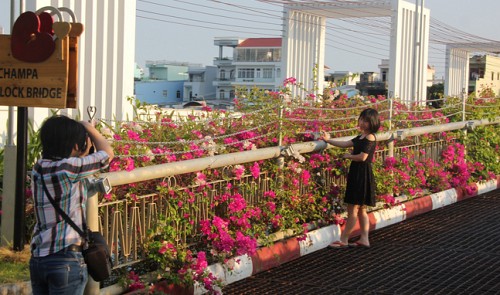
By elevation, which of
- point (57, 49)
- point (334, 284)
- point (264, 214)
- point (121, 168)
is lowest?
point (334, 284)

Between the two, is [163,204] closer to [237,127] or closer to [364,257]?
[237,127]

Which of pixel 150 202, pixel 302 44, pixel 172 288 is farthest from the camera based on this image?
pixel 302 44

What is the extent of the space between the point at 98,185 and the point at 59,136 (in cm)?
99

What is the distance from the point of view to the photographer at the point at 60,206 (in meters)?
4.60

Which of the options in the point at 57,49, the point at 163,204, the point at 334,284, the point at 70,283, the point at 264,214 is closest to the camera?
the point at 70,283

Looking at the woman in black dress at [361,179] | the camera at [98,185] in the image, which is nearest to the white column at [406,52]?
the woman in black dress at [361,179]

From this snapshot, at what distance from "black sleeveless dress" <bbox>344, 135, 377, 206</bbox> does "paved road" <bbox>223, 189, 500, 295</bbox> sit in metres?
0.60

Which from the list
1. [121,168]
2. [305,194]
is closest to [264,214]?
[305,194]

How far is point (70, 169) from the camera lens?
4641mm

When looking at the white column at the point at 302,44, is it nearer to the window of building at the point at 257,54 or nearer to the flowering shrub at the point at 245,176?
the flowering shrub at the point at 245,176

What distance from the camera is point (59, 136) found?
15.1 ft

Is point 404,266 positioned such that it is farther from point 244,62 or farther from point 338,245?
point 244,62

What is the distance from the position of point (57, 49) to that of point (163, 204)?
5.51 feet

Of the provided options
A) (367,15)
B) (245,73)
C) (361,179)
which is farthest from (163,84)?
(361,179)
